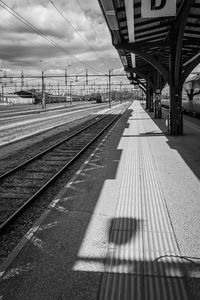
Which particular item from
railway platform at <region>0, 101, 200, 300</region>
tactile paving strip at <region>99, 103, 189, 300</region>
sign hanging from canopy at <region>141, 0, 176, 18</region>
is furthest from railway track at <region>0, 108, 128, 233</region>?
sign hanging from canopy at <region>141, 0, 176, 18</region>

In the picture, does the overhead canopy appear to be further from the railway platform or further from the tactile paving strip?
the tactile paving strip

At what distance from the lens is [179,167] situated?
8758mm

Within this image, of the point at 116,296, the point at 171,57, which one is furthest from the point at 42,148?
the point at 116,296

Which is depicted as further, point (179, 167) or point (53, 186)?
point (179, 167)

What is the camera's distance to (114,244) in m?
4.20

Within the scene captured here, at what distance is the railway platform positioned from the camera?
10.5ft

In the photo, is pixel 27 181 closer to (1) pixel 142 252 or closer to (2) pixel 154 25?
(1) pixel 142 252

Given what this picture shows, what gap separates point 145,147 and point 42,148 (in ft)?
13.5

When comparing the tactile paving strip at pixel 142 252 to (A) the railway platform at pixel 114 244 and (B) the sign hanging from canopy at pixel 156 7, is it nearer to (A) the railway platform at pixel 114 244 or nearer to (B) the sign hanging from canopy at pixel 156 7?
(A) the railway platform at pixel 114 244

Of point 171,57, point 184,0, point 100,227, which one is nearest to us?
point 100,227

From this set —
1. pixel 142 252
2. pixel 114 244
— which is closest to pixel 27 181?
pixel 114 244

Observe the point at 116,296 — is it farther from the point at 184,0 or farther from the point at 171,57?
the point at 171,57

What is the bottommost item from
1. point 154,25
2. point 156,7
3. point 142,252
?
point 142,252

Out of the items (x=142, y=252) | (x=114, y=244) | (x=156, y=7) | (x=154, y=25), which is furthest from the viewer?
(x=154, y=25)
